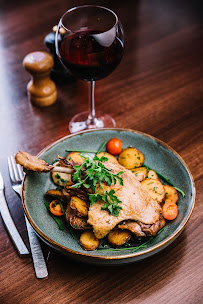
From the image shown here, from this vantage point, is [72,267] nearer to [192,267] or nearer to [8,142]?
[192,267]

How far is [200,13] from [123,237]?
1564 millimetres

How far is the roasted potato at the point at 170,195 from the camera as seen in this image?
1.21m

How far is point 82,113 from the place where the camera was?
5.44 ft

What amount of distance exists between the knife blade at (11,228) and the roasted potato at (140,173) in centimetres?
42

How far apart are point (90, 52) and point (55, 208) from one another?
0.53 meters

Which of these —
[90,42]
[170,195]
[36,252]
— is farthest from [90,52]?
[36,252]

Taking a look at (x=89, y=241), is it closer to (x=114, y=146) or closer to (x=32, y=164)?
(x=32, y=164)

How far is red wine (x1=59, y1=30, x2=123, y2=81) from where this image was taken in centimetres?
129

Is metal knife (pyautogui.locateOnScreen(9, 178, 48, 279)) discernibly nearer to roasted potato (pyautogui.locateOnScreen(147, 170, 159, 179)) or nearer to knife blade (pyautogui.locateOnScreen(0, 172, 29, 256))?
knife blade (pyautogui.locateOnScreen(0, 172, 29, 256))

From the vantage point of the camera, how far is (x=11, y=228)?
120 centimetres

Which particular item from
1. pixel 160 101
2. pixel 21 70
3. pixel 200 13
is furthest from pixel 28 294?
pixel 200 13

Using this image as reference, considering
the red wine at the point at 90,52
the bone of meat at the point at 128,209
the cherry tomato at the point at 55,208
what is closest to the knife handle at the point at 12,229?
the cherry tomato at the point at 55,208

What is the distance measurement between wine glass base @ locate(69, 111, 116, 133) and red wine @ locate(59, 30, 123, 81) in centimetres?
29

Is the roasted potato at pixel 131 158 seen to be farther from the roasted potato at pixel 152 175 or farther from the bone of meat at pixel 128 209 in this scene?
the bone of meat at pixel 128 209
